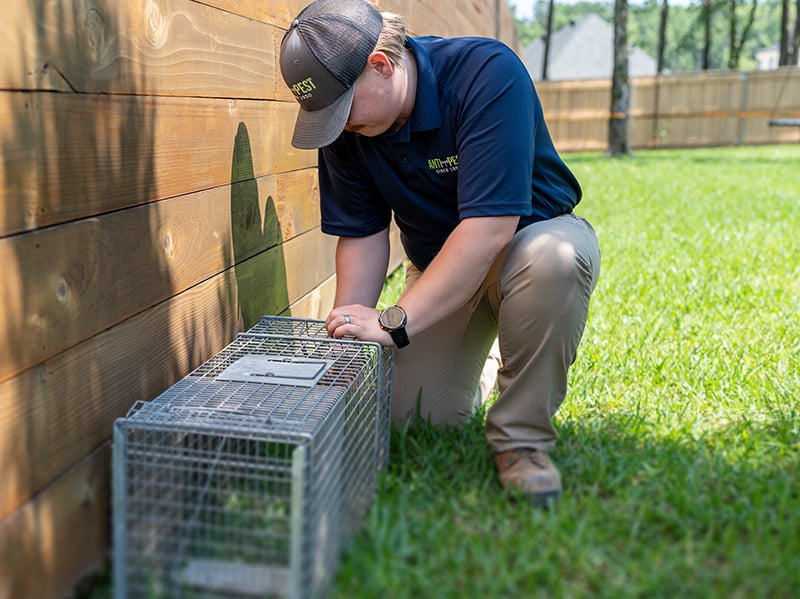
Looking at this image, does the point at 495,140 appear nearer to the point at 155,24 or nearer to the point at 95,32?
the point at 155,24

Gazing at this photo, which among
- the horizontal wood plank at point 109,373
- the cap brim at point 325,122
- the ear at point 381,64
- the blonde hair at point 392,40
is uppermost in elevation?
the blonde hair at point 392,40

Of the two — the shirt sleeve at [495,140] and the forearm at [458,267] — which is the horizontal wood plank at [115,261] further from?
the shirt sleeve at [495,140]

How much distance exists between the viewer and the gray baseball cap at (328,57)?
1938mm

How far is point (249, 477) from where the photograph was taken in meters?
1.71

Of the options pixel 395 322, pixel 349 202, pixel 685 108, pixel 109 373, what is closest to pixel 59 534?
pixel 109 373

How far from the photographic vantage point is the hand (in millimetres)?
2045

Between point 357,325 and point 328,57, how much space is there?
0.62 m

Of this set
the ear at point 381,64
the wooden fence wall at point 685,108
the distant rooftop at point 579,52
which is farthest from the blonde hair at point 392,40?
the distant rooftop at point 579,52

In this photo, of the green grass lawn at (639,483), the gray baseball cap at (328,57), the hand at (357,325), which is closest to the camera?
the green grass lawn at (639,483)

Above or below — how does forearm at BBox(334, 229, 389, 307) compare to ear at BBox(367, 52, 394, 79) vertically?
below

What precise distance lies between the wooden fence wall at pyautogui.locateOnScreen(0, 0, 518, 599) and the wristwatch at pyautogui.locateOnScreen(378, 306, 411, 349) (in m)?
0.49

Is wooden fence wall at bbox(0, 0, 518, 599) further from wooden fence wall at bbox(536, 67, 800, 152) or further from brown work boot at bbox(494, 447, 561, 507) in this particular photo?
wooden fence wall at bbox(536, 67, 800, 152)

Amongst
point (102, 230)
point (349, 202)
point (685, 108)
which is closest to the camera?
point (102, 230)

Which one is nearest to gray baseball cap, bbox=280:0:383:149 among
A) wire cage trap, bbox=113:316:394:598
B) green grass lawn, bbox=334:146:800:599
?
wire cage trap, bbox=113:316:394:598
